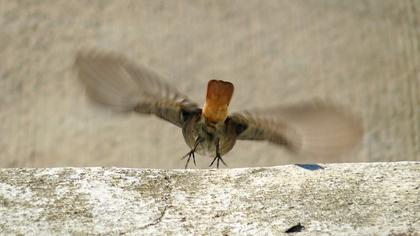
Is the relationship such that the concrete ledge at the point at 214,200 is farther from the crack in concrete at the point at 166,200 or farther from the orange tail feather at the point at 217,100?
the orange tail feather at the point at 217,100

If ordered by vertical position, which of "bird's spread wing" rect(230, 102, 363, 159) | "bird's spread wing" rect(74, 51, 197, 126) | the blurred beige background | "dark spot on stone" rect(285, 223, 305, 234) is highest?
the blurred beige background

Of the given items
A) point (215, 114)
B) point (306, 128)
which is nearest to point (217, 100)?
point (215, 114)

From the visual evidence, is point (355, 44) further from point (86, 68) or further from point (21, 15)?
point (86, 68)

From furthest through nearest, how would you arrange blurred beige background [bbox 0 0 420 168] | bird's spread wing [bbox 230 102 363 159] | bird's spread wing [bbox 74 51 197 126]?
1. blurred beige background [bbox 0 0 420 168]
2. bird's spread wing [bbox 74 51 197 126]
3. bird's spread wing [bbox 230 102 363 159]

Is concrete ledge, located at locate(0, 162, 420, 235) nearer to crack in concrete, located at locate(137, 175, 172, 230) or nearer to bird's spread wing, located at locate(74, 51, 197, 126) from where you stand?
crack in concrete, located at locate(137, 175, 172, 230)

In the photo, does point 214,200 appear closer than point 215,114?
Yes

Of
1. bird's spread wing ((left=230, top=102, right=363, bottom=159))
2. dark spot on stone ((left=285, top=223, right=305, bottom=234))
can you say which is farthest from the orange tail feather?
dark spot on stone ((left=285, top=223, right=305, bottom=234))

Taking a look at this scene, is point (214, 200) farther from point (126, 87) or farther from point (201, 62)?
point (201, 62)

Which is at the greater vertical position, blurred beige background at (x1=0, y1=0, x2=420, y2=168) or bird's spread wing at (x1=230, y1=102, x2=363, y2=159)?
blurred beige background at (x1=0, y1=0, x2=420, y2=168)
